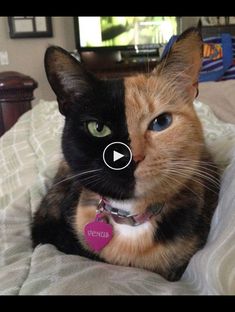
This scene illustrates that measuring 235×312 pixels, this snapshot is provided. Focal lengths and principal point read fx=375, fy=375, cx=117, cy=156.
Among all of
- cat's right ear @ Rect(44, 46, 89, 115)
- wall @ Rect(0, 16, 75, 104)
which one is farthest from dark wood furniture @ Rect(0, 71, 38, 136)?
wall @ Rect(0, 16, 75, 104)

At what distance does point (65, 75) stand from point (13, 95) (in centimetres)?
89

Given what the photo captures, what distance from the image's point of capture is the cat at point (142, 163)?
0.58 meters

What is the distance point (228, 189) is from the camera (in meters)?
0.64

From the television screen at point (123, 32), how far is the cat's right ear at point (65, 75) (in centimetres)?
249

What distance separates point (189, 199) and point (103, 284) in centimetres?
23

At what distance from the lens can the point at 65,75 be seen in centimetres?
65

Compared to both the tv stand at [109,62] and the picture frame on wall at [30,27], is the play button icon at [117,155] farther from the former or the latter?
the picture frame on wall at [30,27]

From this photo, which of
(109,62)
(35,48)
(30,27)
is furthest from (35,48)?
(109,62)

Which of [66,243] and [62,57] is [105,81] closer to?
[62,57]

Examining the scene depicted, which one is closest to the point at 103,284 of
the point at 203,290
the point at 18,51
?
the point at 203,290

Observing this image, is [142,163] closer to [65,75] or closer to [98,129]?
[98,129]

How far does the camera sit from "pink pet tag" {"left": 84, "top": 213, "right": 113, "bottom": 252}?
0.68 meters

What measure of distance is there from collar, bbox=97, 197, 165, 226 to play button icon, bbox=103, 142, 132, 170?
0.11 m

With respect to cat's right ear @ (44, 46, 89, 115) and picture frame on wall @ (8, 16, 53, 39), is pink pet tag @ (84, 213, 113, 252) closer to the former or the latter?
cat's right ear @ (44, 46, 89, 115)
